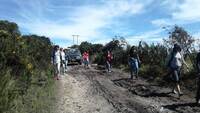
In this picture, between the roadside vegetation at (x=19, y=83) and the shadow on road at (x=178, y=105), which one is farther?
the shadow on road at (x=178, y=105)

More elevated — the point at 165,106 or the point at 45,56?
the point at 45,56

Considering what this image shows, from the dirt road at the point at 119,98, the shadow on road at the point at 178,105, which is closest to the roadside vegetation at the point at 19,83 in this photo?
the dirt road at the point at 119,98

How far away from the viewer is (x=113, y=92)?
17703 millimetres

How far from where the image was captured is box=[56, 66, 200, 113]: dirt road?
44.7ft

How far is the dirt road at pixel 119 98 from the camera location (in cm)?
1361

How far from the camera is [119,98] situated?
1593cm

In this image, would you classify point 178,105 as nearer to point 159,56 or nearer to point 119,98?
point 119,98

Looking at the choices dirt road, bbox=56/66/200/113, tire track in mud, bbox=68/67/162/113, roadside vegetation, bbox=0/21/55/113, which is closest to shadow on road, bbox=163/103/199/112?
dirt road, bbox=56/66/200/113

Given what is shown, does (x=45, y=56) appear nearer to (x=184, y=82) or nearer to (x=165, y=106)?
(x=184, y=82)

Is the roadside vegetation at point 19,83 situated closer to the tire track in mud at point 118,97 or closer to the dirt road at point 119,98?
the dirt road at point 119,98

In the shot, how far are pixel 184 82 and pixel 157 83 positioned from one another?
140 centimetres

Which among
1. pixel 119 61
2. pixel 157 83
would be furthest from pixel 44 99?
pixel 119 61

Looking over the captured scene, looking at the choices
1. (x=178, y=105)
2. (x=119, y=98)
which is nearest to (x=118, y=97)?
(x=119, y=98)

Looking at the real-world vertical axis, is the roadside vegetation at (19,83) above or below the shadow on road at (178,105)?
above
